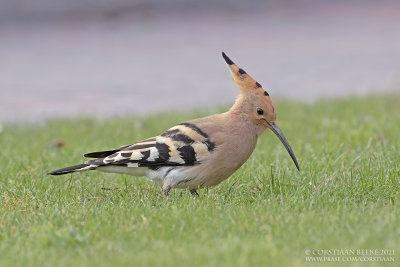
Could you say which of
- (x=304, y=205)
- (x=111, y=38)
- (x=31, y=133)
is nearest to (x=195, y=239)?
(x=304, y=205)

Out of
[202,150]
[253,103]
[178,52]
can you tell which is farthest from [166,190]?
[178,52]

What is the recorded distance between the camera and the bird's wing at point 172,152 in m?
5.03

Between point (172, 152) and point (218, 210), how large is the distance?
754 millimetres

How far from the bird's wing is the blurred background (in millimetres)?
4885

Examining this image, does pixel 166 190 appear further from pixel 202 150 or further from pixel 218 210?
pixel 218 210

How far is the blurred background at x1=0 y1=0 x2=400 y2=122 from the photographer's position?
1169 cm

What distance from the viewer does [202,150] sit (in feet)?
A: 16.5

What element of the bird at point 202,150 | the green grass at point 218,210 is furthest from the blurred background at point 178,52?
the bird at point 202,150

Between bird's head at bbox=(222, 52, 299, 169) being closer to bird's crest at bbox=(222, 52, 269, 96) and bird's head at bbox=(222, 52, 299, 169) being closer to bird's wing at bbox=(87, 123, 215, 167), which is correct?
bird's crest at bbox=(222, 52, 269, 96)

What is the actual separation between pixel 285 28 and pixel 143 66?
3.85m

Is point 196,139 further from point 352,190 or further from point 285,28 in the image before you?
point 285,28

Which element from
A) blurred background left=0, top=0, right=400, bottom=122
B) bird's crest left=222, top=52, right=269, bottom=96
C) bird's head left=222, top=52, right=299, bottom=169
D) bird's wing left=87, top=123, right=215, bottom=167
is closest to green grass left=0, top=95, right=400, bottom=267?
bird's wing left=87, top=123, right=215, bottom=167

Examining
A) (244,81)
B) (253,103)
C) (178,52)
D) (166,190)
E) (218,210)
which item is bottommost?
(218,210)

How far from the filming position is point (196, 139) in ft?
16.7
